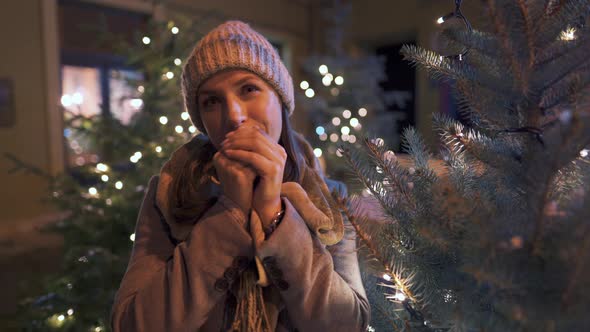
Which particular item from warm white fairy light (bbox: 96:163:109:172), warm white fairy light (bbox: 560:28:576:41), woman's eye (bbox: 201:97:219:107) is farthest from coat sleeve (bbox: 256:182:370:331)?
warm white fairy light (bbox: 96:163:109:172)

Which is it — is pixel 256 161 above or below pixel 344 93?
below

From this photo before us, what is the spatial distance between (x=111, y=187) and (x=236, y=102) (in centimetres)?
127

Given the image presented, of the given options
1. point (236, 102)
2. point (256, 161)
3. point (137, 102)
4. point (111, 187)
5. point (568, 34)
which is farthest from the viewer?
point (137, 102)

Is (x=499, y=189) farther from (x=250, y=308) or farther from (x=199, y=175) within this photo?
(x=199, y=175)

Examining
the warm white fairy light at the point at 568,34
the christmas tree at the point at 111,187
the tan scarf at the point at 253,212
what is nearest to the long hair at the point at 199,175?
the tan scarf at the point at 253,212

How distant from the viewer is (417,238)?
496 mm

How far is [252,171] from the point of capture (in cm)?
57

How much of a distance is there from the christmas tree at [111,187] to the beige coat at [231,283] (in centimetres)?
102

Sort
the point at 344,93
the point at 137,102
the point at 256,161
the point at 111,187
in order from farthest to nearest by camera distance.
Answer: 1. the point at 344,93
2. the point at 137,102
3. the point at 111,187
4. the point at 256,161

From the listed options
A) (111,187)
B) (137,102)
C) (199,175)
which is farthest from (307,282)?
(137,102)

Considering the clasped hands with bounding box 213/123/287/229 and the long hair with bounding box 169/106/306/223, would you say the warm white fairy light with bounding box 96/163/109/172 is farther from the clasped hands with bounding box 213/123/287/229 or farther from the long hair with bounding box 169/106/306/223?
the clasped hands with bounding box 213/123/287/229

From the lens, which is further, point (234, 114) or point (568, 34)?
point (234, 114)

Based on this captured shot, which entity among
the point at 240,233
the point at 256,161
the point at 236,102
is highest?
the point at 236,102

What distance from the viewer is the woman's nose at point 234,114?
640mm
